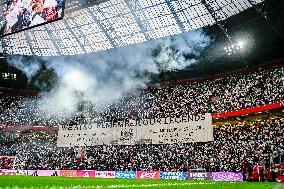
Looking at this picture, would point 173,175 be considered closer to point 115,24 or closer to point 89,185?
point 89,185

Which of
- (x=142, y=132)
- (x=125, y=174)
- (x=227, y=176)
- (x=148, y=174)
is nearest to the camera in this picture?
(x=227, y=176)

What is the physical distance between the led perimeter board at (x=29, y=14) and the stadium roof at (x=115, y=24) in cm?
1856

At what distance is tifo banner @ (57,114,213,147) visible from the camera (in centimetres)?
3328

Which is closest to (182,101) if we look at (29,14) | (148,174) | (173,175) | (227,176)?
(148,174)

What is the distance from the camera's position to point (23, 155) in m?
44.5

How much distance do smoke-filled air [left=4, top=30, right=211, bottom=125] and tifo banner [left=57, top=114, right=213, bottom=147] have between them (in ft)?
9.28

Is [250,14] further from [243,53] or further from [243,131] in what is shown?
[243,131]

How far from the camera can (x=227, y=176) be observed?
27.5m

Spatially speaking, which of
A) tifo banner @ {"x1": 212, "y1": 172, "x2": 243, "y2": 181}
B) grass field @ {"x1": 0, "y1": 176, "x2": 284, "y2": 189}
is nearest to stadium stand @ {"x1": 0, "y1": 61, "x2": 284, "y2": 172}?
tifo banner @ {"x1": 212, "y1": 172, "x2": 243, "y2": 181}

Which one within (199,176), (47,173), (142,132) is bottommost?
(47,173)

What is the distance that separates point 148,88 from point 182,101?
824 centimetres

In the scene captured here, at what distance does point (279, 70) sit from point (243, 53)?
15.2 ft

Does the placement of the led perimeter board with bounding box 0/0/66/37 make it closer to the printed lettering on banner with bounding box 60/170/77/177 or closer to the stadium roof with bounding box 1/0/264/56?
the stadium roof with bounding box 1/0/264/56

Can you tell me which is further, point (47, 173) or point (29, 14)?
point (47, 173)
